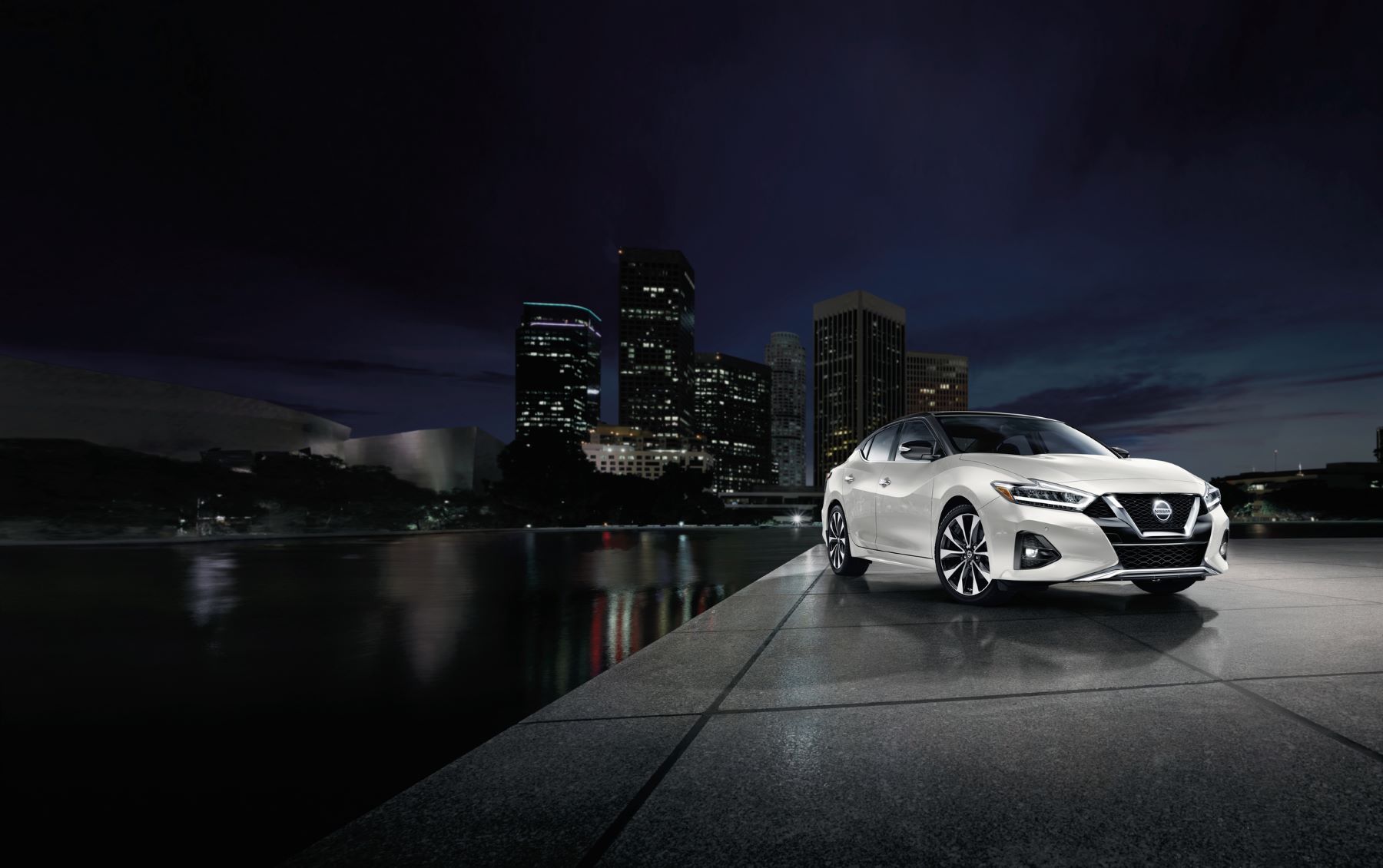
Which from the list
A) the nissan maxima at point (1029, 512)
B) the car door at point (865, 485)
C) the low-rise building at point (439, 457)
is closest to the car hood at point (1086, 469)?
the nissan maxima at point (1029, 512)

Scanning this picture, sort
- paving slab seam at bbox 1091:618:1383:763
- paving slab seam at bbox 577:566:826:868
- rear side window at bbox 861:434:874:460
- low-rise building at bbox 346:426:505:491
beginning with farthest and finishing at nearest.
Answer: low-rise building at bbox 346:426:505:491 < rear side window at bbox 861:434:874:460 < paving slab seam at bbox 1091:618:1383:763 < paving slab seam at bbox 577:566:826:868

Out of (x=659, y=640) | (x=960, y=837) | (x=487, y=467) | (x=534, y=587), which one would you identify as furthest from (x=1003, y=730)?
(x=487, y=467)

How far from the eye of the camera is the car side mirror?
6.76 metres

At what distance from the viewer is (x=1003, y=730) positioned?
2.99 meters

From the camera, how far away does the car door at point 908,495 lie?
680 cm

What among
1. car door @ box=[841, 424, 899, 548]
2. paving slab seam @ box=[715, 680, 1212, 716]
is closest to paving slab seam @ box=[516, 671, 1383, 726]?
paving slab seam @ box=[715, 680, 1212, 716]

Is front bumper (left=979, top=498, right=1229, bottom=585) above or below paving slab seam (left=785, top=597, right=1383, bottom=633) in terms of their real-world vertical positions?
above

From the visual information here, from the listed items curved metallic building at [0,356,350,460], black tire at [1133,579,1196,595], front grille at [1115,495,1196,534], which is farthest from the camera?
curved metallic building at [0,356,350,460]

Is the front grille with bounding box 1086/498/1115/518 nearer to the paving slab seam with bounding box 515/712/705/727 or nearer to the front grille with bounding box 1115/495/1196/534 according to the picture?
the front grille with bounding box 1115/495/1196/534

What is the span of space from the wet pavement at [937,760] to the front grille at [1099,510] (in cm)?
92

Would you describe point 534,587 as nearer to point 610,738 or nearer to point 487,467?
point 610,738

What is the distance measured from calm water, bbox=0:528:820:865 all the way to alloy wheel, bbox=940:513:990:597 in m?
2.46

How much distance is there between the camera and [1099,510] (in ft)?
18.1

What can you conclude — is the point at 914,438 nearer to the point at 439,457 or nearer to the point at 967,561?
the point at 967,561
